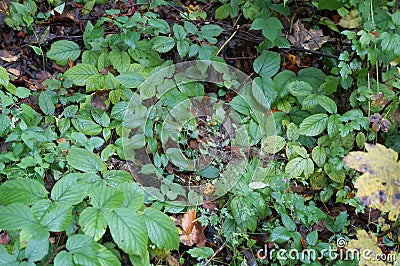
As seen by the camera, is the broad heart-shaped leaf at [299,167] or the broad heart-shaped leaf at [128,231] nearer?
the broad heart-shaped leaf at [128,231]

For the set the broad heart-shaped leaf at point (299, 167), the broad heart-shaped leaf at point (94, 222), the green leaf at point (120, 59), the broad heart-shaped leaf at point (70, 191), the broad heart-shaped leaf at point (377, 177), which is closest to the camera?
the broad heart-shaped leaf at point (377, 177)

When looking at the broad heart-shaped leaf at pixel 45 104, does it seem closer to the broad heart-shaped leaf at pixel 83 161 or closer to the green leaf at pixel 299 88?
the broad heart-shaped leaf at pixel 83 161

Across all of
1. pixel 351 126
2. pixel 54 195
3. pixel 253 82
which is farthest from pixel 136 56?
pixel 351 126

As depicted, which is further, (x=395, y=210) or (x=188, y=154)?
(x=188, y=154)

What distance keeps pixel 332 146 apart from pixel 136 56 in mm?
1406

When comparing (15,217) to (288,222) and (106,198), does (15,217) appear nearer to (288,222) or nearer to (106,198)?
(106,198)

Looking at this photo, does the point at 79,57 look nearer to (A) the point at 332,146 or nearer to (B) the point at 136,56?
(B) the point at 136,56

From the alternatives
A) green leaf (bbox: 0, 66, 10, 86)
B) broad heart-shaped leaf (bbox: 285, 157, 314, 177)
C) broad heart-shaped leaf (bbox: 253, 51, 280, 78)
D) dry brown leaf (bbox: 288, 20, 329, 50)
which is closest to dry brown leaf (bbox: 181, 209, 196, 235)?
broad heart-shaped leaf (bbox: 285, 157, 314, 177)

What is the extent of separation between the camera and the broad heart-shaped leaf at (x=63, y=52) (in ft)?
9.96

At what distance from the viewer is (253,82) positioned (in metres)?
2.88

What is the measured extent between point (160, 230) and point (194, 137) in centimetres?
80

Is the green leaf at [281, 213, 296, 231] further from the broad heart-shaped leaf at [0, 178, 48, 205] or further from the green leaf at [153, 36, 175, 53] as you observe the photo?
the green leaf at [153, 36, 175, 53]

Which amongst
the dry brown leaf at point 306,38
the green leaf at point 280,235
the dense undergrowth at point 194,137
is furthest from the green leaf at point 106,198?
the dry brown leaf at point 306,38

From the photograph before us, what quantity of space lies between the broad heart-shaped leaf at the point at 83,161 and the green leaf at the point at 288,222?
38.6 inches
